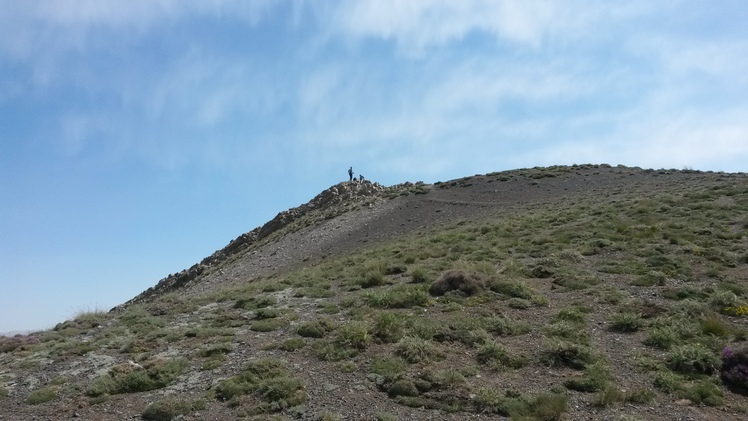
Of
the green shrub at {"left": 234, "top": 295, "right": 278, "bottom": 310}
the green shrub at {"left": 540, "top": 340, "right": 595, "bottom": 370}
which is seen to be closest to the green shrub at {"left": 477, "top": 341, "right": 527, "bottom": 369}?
the green shrub at {"left": 540, "top": 340, "right": 595, "bottom": 370}

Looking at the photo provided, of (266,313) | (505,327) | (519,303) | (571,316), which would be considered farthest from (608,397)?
(266,313)

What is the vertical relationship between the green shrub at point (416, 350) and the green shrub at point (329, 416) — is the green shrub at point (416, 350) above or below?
above

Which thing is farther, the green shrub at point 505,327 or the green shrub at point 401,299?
the green shrub at point 401,299

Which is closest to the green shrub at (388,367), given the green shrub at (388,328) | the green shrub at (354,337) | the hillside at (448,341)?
the hillside at (448,341)

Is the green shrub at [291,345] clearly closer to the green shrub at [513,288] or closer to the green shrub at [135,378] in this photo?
the green shrub at [135,378]

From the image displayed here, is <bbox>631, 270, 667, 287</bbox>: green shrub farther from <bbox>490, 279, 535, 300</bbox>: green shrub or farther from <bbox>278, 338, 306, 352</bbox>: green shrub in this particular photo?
<bbox>278, 338, 306, 352</bbox>: green shrub

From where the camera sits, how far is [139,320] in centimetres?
1691

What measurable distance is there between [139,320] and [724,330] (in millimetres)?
16149

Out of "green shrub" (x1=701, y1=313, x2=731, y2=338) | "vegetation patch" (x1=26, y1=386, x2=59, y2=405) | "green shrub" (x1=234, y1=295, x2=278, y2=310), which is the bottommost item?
"green shrub" (x1=701, y1=313, x2=731, y2=338)

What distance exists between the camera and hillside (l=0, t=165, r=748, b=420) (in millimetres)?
9617

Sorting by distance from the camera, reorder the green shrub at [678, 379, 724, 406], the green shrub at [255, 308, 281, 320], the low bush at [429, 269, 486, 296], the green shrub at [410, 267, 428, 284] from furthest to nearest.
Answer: the green shrub at [410, 267, 428, 284] < the low bush at [429, 269, 486, 296] < the green shrub at [255, 308, 281, 320] < the green shrub at [678, 379, 724, 406]

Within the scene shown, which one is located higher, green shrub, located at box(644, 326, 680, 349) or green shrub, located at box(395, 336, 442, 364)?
green shrub, located at box(395, 336, 442, 364)

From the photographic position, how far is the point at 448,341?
1238 centimetres

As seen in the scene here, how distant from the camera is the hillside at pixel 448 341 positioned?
31.6 feet
